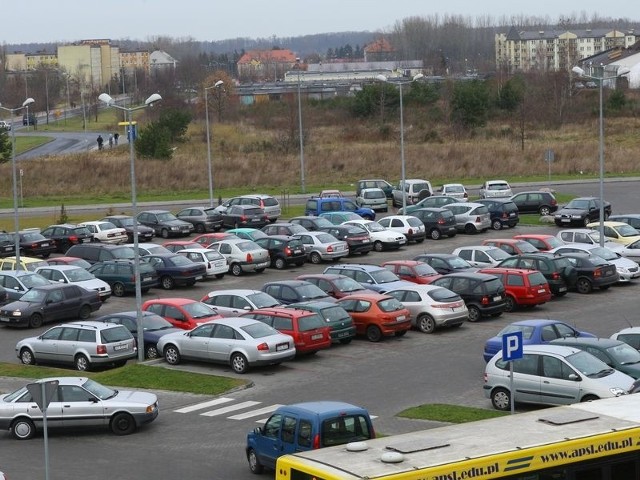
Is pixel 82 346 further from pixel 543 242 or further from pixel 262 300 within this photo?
pixel 543 242

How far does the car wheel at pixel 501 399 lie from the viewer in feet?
71.3

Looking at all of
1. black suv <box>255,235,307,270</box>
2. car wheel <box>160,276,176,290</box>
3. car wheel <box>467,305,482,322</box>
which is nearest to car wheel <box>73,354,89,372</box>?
car wheel <box>467,305,482,322</box>

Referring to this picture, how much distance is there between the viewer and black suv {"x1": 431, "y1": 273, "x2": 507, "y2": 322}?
105ft

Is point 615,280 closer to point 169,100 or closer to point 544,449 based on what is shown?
point 544,449

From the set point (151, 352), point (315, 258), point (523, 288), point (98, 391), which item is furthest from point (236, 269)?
point (98, 391)

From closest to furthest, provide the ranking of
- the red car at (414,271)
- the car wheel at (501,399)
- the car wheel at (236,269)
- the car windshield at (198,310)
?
the car wheel at (501,399) < the car windshield at (198,310) < the red car at (414,271) < the car wheel at (236,269)

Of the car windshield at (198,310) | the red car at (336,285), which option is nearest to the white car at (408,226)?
the red car at (336,285)

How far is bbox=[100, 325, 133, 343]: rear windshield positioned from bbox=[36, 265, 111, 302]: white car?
813 centimetres

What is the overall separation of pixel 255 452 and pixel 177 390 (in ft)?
23.9

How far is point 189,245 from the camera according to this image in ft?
138

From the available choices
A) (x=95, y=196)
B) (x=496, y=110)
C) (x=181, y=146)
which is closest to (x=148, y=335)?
(x=95, y=196)

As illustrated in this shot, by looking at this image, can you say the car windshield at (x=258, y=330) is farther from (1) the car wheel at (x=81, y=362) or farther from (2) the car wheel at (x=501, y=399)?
(2) the car wheel at (x=501, y=399)

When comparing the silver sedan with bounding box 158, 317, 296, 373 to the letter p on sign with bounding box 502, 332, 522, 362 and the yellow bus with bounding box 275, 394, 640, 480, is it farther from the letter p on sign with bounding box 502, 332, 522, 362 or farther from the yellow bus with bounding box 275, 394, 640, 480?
the yellow bus with bounding box 275, 394, 640, 480

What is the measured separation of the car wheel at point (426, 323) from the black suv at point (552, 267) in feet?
17.9
